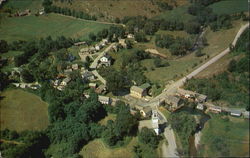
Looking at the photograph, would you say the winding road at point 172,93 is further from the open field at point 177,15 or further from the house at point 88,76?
the open field at point 177,15

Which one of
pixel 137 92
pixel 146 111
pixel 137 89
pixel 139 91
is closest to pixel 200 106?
pixel 146 111

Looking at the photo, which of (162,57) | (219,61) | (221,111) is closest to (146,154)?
(221,111)

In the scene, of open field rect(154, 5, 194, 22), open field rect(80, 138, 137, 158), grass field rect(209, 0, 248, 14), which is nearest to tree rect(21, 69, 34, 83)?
open field rect(80, 138, 137, 158)

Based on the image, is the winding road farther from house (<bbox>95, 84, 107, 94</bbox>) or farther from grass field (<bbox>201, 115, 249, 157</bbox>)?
house (<bbox>95, 84, 107, 94</bbox>)

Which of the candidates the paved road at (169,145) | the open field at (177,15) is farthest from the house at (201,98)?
the open field at (177,15)

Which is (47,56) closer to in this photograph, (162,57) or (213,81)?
(162,57)

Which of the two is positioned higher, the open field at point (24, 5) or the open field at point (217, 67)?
the open field at point (24, 5)
